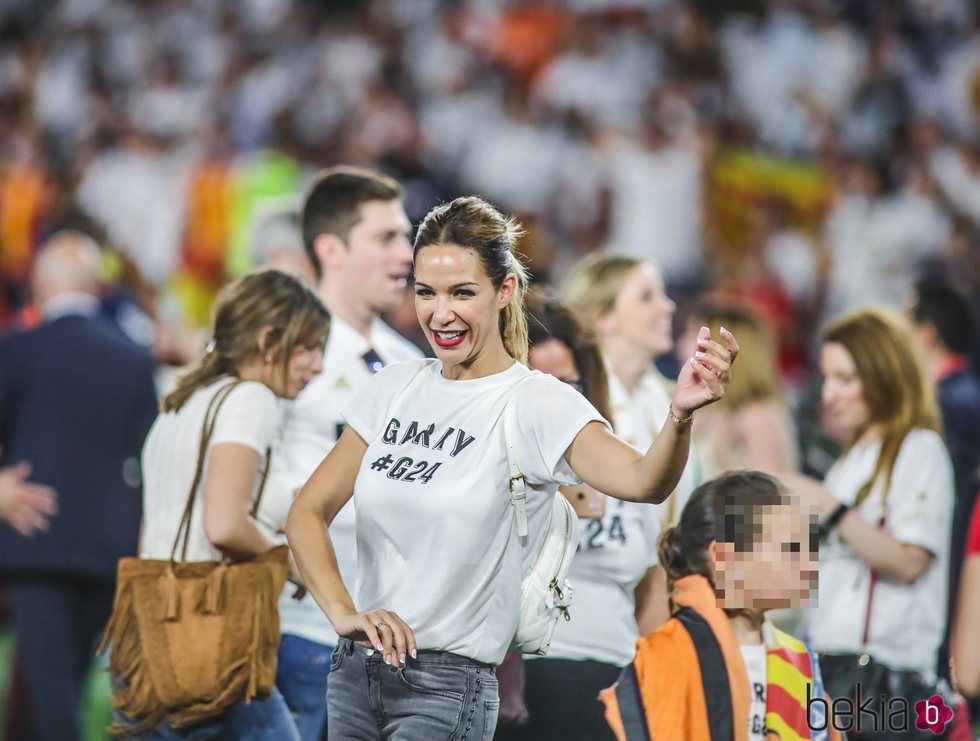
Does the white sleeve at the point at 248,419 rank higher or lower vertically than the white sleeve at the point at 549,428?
higher

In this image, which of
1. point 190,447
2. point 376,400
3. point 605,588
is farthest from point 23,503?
point 376,400

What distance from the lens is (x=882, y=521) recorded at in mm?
5066

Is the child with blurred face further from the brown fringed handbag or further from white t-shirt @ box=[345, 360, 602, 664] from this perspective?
the brown fringed handbag

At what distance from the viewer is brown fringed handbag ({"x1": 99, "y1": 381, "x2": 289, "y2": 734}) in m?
4.00

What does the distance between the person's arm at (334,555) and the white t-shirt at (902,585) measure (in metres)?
2.12

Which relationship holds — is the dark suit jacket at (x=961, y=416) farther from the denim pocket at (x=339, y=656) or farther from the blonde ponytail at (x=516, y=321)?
the denim pocket at (x=339, y=656)

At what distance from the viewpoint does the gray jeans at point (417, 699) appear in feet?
11.0

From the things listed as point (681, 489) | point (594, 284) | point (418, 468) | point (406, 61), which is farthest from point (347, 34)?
point (418, 468)

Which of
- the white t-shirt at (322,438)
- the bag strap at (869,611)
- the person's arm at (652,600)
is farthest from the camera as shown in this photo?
the bag strap at (869,611)

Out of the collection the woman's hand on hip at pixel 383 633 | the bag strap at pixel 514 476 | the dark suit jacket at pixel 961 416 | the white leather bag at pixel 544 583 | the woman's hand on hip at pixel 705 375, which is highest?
the dark suit jacket at pixel 961 416

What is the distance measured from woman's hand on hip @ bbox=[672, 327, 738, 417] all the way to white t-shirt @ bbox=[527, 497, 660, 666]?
140cm

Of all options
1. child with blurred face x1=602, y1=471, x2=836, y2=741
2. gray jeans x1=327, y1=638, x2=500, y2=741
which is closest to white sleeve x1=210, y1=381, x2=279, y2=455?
gray jeans x1=327, y1=638, x2=500, y2=741

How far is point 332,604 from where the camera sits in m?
3.36

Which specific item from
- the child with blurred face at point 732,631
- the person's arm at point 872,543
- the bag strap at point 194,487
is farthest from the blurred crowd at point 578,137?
the child with blurred face at point 732,631
